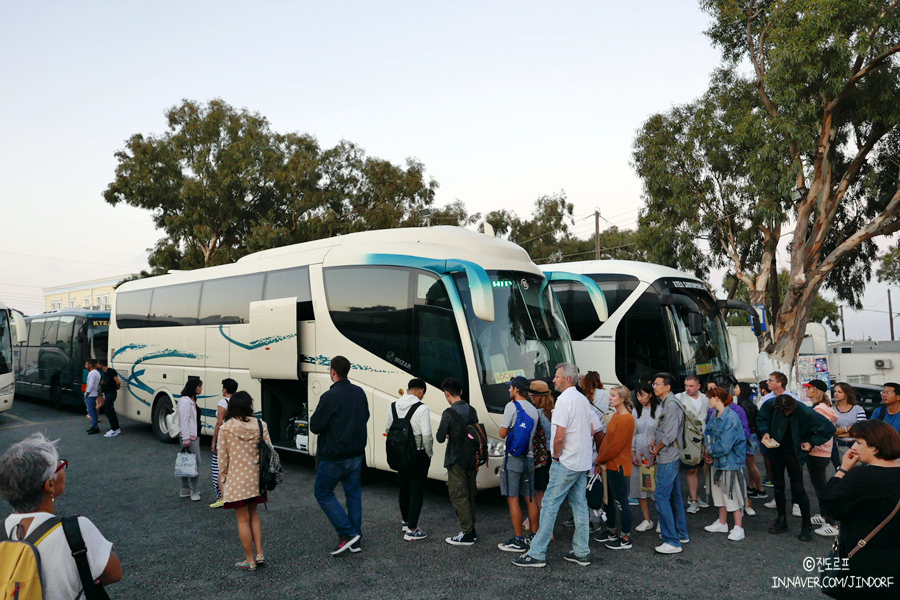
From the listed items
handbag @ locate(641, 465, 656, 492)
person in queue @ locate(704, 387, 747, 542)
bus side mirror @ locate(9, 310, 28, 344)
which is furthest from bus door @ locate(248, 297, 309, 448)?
bus side mirror @ locate(9, 310, 28, 344)

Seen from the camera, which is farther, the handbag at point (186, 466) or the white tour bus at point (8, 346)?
the white tour bus at point (8, 346)

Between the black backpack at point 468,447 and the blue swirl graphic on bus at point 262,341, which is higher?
the blue swirl graphic on bus at point 262,341

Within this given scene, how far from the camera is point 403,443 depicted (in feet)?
21.1

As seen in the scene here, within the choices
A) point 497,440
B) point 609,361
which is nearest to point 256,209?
point 609,361

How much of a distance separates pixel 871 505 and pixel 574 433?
257 cm

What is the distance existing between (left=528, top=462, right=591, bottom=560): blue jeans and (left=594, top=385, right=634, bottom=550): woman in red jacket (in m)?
0.56

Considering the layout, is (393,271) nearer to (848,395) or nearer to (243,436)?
(243,436)

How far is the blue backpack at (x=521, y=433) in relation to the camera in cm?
616

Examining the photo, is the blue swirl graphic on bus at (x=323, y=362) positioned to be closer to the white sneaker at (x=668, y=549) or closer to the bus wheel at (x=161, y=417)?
the white sneaker at (x=668, y=549)

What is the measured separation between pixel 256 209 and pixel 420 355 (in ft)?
74.1

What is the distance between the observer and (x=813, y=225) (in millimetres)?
21266

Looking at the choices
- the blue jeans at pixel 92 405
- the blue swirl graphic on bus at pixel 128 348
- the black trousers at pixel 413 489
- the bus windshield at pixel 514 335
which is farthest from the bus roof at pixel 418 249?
the blue jeans at pixel 92 405

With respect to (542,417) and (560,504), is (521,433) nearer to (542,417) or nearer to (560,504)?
(542,417)

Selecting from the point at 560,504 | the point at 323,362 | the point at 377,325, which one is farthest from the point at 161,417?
the point at 560,504
